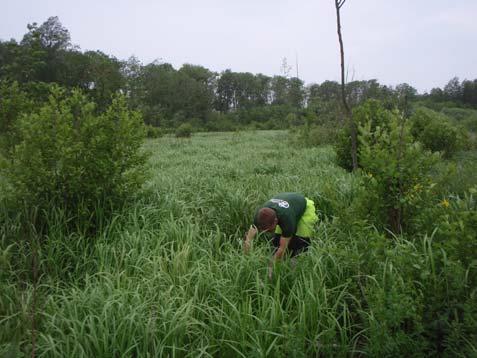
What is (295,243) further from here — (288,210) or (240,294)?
(240,294)

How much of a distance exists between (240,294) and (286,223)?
3.52ft

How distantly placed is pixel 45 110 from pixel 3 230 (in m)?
1.36

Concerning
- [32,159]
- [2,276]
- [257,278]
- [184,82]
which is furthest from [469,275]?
[184,82]

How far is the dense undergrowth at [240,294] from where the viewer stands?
210cm

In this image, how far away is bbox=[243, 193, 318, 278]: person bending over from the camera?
3.47 metres

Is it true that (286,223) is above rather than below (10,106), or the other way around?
below

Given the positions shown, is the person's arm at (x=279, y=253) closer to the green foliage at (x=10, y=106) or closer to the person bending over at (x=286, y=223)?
the person bending over at (x=286, y=223)

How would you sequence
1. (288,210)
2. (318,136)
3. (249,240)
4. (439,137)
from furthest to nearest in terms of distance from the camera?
(318,136), (439,137), (288,210), (249,240)

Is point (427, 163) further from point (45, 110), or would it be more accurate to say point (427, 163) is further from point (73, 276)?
point (45, 110)

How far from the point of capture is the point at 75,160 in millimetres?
3705

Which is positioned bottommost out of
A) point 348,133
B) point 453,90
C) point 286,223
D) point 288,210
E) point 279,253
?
point 279,253

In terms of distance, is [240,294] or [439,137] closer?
[240,294]

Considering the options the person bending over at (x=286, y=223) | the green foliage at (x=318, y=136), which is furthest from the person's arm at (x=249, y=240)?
the green foliage at (x=318, y=136)

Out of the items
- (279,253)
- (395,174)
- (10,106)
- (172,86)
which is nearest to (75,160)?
(10,106)
